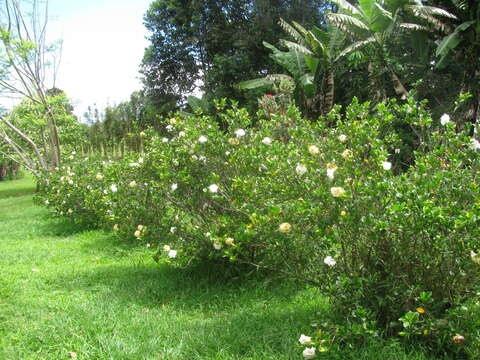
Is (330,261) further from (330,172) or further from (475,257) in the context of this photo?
(475,257)

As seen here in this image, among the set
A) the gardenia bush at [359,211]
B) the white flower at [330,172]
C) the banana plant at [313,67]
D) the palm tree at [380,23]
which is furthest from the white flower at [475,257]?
the banana plant at [313,67]

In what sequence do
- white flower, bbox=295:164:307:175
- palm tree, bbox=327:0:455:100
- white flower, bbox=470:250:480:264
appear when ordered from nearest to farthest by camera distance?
white flower, bbox=470:250:480:264 → white flower, bbox=295:164:307:175 → palm tree, bbox=327:0:455:100

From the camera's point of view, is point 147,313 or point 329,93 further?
point 329,93

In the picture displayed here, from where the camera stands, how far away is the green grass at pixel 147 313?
297 cm

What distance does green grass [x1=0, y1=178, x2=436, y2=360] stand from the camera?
9.74 feet

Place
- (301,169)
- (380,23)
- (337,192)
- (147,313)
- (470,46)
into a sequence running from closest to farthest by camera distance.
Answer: (337,192) → (301,169) → (147,313) → (470,46) → (380,23)

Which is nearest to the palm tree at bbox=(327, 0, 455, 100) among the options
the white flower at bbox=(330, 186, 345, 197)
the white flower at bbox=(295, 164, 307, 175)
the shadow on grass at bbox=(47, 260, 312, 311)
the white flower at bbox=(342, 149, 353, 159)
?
the shadow on grass at bbox=(47, 260, 312, 311)

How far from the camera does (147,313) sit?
12.4ft

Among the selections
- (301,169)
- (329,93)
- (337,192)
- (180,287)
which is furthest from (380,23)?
(337,192)

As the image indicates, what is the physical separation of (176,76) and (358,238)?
78.9 ft

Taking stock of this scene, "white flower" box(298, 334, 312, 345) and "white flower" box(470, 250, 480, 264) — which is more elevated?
"white flower" box(470, 250, 480, 264)

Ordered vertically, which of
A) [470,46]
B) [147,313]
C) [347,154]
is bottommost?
[147,313]

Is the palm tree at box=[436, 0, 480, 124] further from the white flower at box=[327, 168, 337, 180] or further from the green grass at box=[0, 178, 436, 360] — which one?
the white flower at box=[327, 168, 337, 180]

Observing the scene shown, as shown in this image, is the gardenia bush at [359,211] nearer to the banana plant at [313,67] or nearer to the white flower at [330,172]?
the white flower at [330,172]
